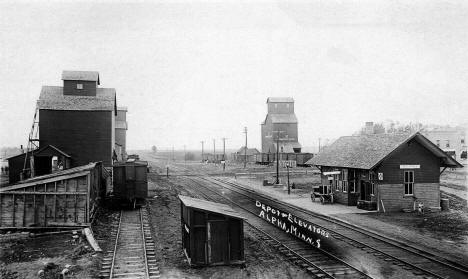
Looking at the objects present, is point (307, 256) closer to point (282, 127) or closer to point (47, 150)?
point (47, 150)

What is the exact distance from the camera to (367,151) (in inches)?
1028

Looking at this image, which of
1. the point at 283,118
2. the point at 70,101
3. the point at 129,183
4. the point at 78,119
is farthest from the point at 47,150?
the point at 283,118

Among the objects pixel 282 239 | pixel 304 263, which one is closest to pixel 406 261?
pixel 304 263

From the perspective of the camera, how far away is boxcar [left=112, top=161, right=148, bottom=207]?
84.5 feet

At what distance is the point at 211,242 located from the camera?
13.6 metres

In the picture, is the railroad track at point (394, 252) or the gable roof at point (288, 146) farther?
the gable roof at point (288, 146)

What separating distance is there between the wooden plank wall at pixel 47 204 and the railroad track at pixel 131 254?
7.23 feet

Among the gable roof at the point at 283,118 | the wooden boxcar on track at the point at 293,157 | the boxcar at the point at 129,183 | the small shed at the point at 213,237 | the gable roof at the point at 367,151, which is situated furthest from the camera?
the gable roof at the point at 283,118

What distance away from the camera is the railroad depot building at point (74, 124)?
3832 cm

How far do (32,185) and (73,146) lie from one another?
71.2 ft

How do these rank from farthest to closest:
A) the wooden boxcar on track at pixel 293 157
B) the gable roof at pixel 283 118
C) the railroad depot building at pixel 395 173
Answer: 1. the gable roof at pixel 283 118
2. the wooden boxcar on track at pixel 293 157
3. the railroad depot building at pixel 395 173

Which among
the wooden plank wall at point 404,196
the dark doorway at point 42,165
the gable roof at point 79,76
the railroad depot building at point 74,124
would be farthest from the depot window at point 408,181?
the gable roof at point 79,76

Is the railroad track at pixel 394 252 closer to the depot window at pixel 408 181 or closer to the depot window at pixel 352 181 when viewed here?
the depot window at pixel 352 181

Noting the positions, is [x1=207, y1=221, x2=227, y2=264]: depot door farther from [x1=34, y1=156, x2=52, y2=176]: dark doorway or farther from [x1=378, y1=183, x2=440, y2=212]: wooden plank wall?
[x1=34, y1=156, x2=52, y2=176]: dark doorway
